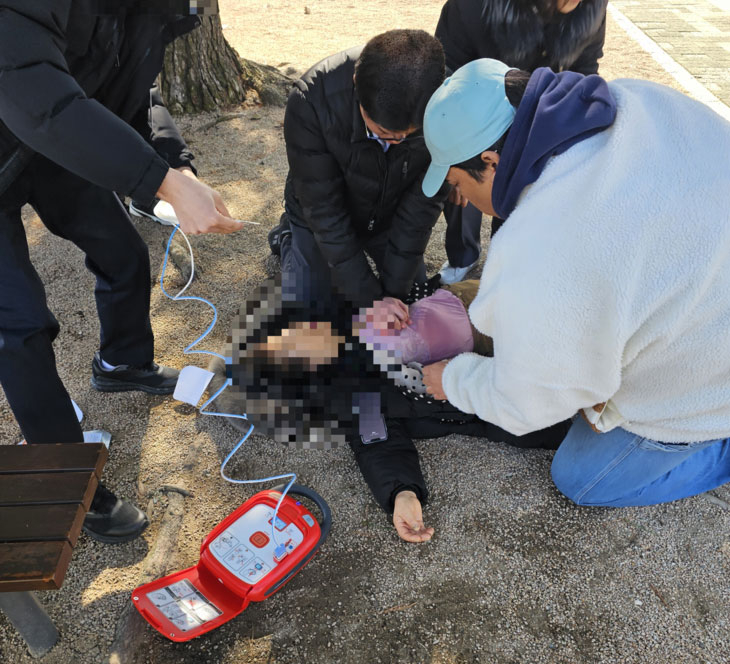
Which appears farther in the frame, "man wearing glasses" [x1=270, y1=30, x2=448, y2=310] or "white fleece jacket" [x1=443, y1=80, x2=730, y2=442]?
"man wearing glasses" [x1=270, y1=30, x2=448, y2=310]

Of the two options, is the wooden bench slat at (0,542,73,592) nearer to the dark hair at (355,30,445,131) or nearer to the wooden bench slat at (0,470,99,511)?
the wooden bench slat at (0,470,99,511)

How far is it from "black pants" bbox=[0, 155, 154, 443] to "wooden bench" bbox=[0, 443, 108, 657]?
342 millimetres

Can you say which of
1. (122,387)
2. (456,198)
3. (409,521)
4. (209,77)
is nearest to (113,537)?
(122,387)

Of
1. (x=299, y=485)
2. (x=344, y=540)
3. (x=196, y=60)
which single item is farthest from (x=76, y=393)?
(x=196, y=60)

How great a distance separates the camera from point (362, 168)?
2.73 metres

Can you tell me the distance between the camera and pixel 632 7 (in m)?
8.20

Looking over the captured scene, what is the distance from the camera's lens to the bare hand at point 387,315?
2.70 meters

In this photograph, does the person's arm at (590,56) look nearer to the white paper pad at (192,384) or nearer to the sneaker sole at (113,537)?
the white paper pad at (192,384)

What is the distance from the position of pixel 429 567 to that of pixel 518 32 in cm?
230

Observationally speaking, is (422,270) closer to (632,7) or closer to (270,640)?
(270,640)

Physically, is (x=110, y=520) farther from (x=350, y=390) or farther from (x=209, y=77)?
(x=209, y=77)

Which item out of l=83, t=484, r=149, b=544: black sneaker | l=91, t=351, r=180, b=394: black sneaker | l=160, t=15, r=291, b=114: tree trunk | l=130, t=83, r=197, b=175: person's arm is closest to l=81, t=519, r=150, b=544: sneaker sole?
l=83, t=484, r=149, b=544: black sneaker

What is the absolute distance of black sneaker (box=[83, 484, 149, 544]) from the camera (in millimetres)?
2236

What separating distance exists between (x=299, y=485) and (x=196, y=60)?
12.5 ft
